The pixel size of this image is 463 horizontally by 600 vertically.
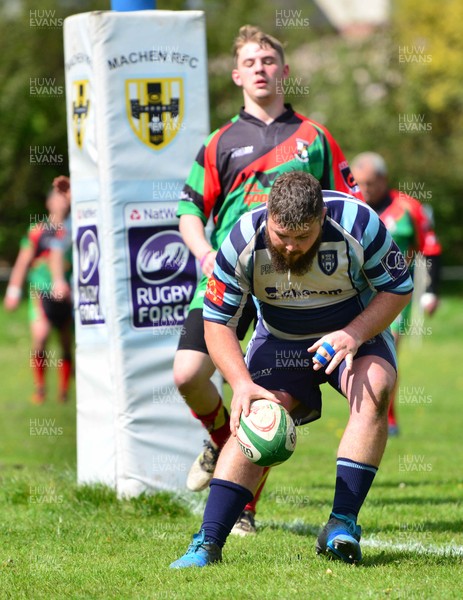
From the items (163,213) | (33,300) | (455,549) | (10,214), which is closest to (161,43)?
(163,213)

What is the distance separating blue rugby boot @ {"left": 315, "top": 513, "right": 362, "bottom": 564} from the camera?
4969mm

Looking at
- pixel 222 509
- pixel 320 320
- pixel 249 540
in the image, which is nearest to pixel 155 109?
pixel 320 320

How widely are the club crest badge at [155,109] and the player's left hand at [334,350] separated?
2.61m

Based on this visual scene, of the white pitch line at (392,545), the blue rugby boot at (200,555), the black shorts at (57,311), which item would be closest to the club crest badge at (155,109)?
the white pitch line at (392,545)

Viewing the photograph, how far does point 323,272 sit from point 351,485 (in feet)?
3.29

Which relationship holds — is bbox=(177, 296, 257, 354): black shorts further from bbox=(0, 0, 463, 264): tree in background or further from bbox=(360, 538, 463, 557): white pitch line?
bbox=(0, 0, 463, 264): tree in background

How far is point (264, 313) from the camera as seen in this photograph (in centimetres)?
550

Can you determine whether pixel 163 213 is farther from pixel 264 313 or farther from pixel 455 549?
pixel 455 549

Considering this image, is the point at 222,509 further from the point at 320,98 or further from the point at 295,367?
the point at 320,98

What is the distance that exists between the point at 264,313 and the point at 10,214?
1100 inches

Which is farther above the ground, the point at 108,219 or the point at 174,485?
the point at 108,219

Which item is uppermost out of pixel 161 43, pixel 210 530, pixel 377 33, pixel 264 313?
pixel 377 33

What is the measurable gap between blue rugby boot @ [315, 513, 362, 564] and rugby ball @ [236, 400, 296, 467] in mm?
401

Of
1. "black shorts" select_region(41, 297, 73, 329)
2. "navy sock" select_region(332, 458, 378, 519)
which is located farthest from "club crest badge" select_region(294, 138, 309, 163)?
"black shorts" select_region(41, 297, 73, 329)
